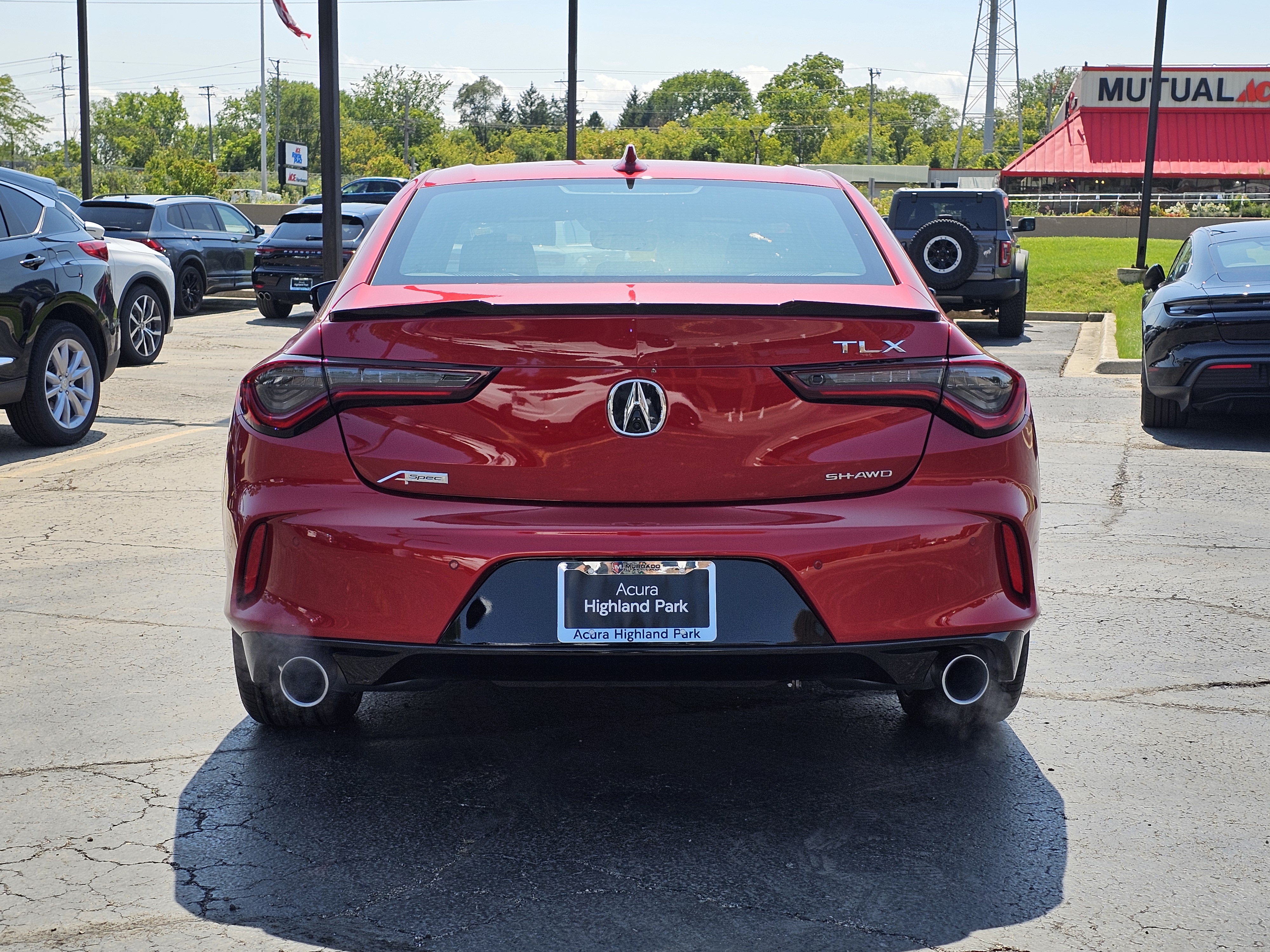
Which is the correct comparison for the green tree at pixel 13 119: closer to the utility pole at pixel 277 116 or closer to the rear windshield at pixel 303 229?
the utility pole at pixel 277 116

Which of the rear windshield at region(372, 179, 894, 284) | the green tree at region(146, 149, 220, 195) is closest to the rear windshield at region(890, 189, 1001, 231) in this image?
the rear windshield at region(372, 179, 894, 284)

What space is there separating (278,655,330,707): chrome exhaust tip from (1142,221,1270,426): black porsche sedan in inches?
305

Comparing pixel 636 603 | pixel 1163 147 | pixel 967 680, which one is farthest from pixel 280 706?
pixel 1163 147

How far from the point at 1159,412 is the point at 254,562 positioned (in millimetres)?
8384

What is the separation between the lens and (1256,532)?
6.74m

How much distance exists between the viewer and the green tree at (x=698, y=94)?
604ft

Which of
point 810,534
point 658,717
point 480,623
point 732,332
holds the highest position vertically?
point 732,332

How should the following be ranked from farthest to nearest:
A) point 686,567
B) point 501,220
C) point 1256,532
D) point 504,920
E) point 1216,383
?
point 1216,383, point 1256,532, point 501,220, point 686,567, point 504,920

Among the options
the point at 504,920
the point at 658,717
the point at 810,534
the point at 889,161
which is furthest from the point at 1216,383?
the point at 889,161

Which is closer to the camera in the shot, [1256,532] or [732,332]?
[732,332]

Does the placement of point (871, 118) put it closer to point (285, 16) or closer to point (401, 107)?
point (401, 107)

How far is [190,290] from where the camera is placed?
20.0 metres

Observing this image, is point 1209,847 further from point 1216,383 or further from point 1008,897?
point 1216,383

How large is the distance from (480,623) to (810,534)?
756mm
